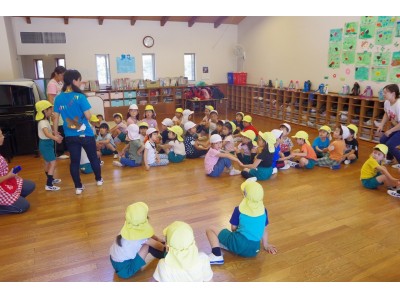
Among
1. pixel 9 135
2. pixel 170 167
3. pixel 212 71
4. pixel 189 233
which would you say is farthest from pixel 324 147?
pixel 212 71

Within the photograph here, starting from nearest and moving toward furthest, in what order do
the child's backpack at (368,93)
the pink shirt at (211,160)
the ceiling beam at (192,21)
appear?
the pink shirt at (211,160) → the child's backpack at (368,93) → the ceiling beam at (192,21)

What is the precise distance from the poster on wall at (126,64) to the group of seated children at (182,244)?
7.72 meters

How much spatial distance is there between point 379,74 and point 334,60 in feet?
3.89

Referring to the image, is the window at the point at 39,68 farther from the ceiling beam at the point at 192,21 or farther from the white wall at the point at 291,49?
the white wall at the point at 291,49

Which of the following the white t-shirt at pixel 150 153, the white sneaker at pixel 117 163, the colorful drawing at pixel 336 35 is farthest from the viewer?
the colorful drawing at pixel 336 35

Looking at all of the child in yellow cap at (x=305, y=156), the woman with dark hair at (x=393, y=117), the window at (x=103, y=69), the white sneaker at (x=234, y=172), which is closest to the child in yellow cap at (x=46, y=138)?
the white sneaker at (x=234, y=172)

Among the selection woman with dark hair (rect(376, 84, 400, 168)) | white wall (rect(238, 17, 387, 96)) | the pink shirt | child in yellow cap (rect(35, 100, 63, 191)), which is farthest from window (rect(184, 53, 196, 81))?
woman with dark hair (rect(376, 84, 400, 168))

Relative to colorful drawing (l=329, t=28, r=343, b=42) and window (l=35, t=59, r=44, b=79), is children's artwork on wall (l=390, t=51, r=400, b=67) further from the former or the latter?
window (l=35, t=59, r=44, b=79)

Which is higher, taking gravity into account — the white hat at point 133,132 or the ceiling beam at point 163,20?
the ceiling beam at point 163,20

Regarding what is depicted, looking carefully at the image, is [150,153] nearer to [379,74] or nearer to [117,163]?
[117,163]

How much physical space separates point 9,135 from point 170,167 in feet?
9.24

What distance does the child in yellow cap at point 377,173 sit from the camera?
3.74m

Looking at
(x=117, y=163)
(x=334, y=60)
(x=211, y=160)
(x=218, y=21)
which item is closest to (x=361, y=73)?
(x=334, y=60)

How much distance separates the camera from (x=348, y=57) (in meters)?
6.74
